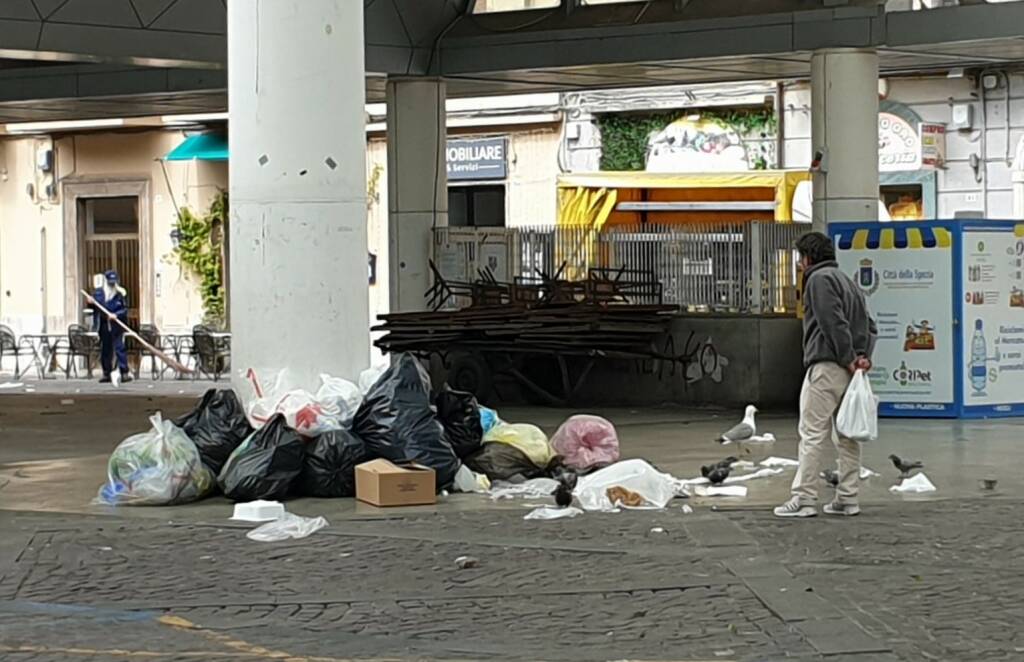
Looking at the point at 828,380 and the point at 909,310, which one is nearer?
the point at 828,380

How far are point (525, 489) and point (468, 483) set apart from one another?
43cm

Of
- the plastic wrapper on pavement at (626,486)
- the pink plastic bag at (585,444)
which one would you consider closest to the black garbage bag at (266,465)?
the plastic wrapper on pavement at (626,486)

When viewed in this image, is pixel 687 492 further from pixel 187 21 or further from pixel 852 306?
pixel 187 21

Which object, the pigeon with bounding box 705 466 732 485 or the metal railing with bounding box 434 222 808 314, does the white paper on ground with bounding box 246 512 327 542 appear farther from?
the metal railing with bounding box 434 222 808 314

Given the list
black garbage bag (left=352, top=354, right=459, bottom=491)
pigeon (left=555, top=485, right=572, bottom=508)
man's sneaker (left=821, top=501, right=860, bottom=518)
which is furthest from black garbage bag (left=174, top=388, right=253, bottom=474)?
man's sneaker (left=821, top=501, right=860, bottom=518)

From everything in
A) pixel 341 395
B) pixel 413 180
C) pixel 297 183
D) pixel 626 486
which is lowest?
pixel 626 486

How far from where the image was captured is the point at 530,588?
29.9ft

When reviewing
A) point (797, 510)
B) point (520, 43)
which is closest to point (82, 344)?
point (520, 43)

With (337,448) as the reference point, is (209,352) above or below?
above

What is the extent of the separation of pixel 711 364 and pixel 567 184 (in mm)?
8593

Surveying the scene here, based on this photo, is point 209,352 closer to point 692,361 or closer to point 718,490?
point 692,361

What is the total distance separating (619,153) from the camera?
93.2ft

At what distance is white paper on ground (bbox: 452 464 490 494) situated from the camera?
41.4 feet

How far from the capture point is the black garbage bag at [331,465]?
12.3 meters
